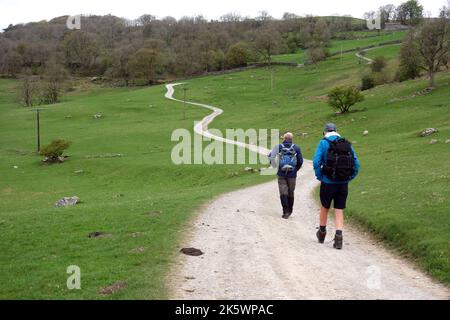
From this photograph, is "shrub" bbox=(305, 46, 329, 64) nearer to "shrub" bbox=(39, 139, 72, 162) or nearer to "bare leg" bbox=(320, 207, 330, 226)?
"shrub" bbox=(39, 139, 72, 162)

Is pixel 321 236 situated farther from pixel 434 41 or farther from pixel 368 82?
pixel 368 82

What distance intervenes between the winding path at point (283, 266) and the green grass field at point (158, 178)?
68cm

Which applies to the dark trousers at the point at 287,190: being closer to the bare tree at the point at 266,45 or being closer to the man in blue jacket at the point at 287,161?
the man in blue jacket at the point at 287,161

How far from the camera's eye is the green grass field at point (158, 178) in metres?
13.1

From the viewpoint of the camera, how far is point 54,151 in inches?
2472

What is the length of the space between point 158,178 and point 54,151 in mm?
22465

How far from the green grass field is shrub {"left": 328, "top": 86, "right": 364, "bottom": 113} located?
7.29 feet

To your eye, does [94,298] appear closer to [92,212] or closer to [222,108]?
[92,212]

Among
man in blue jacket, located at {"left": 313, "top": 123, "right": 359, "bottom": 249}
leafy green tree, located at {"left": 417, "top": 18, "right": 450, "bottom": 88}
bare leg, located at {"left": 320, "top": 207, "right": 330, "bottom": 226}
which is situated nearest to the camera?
man in blue jacket, located at {"left": 313, "top": 123, "right": 359, "bottom": 249}

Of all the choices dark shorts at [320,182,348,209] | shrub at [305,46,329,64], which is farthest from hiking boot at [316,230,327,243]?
shrub at [305,46,329,64]

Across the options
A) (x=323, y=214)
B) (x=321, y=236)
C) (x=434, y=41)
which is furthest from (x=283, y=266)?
(x=434, y=41)

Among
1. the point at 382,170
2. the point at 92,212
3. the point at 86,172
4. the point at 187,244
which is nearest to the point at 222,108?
the point at 86,172

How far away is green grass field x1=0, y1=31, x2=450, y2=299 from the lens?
13062 millimetres

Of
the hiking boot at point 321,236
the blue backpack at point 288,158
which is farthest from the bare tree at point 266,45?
the hiking boot at point 321,236
